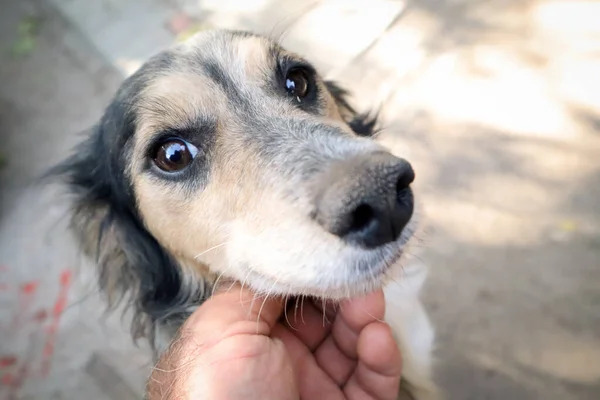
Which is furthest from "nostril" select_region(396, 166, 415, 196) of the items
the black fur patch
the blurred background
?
the black fur patch

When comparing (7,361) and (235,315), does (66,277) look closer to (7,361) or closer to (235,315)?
(7,361)

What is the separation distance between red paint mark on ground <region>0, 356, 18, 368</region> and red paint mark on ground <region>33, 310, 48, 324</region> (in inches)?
10.5

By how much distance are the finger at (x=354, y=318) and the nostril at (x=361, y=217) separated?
0.55 metres

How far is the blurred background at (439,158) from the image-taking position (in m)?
3.02

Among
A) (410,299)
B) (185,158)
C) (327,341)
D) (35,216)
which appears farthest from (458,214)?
(35,216)

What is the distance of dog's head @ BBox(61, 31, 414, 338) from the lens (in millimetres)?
1546

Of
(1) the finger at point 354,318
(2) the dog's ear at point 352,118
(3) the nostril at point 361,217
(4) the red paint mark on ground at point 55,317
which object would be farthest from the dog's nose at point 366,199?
(4) the red paint mark on ground at point 55,317

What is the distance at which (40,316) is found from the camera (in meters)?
3.62

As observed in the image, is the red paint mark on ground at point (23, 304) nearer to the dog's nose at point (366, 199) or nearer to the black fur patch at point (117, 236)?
the black fur patch at point (117, 236)

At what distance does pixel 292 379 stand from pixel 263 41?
143cm

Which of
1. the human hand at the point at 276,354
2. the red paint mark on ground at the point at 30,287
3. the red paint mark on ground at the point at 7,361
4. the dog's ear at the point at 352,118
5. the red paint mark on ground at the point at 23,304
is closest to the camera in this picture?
the human hand at the point at 276,354

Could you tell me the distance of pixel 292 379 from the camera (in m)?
1.91

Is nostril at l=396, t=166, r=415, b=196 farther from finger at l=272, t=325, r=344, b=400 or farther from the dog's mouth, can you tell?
finger at l=272, t=325, r=344, b=400

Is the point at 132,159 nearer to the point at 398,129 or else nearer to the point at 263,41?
the point at 263,41
